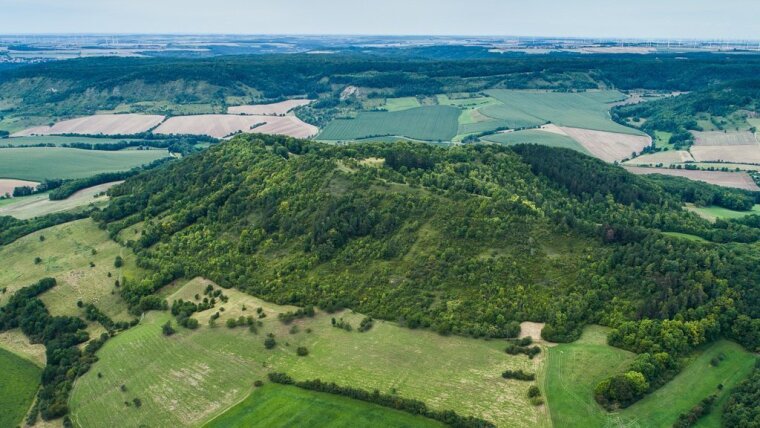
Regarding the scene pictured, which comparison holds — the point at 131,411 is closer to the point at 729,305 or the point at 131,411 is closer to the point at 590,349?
the point at 590,349

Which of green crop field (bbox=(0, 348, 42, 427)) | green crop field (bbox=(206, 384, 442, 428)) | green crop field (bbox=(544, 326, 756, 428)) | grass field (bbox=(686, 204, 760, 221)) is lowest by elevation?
green crop field (bbox=(0, 348, 42, 427))

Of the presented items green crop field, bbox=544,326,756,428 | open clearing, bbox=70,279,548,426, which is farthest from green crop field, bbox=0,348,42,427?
green crop field, bbox=544,326,756,428

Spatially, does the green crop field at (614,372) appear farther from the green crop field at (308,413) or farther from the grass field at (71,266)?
the grass field at (71,266)

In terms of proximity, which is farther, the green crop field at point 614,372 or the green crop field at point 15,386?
the green crop field at point 15,386

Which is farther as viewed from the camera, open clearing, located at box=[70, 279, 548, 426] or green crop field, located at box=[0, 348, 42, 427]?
green crop field, located at box=[0, 348, 42, 427]

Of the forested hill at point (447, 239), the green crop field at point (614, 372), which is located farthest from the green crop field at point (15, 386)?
the green crop field at point (614, 372)

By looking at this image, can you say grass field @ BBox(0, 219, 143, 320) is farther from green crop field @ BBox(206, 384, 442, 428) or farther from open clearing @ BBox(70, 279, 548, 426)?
green crop field @ BBox(206, 384, 442, 428)
